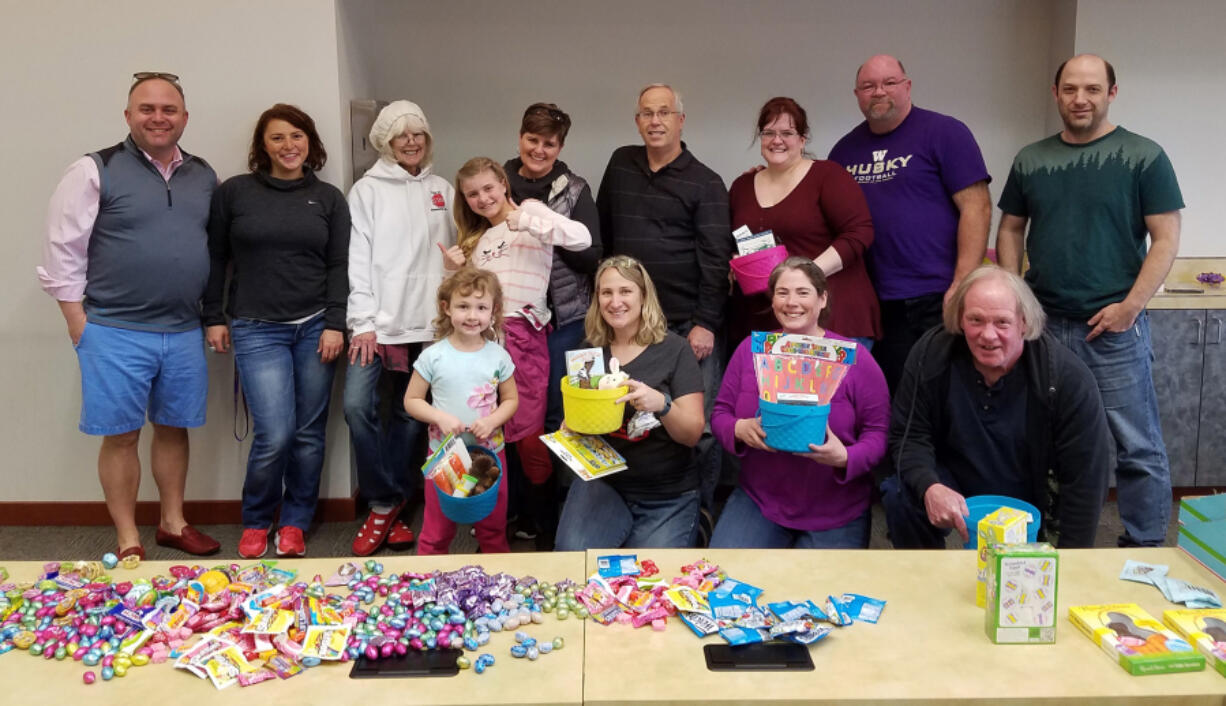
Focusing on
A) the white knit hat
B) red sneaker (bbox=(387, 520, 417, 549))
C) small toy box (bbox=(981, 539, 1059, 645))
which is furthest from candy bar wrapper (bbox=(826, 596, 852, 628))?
the white knit hat

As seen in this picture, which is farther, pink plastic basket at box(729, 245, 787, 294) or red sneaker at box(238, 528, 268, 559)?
red sneaker at box(238, 528, 268, 559)

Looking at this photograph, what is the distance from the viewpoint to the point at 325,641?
155 cm

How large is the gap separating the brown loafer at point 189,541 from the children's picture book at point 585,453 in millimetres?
1896

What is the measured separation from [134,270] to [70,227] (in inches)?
9.4

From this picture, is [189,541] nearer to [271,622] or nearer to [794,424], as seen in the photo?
[271,622]

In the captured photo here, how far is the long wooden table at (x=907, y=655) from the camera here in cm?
140

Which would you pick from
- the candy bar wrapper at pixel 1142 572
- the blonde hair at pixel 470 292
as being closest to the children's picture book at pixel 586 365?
the blonde hair at pixel 470 292

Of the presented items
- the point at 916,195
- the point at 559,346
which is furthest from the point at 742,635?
the point at 916,195

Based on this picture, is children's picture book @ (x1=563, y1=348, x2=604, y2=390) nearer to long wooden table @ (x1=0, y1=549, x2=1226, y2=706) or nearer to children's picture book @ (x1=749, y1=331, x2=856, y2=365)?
children's picture book @ (x1=749, y1=331, x2=856, y2=365)

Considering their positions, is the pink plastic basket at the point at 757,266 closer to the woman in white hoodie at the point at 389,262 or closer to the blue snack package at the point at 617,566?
the woman in white hoodie at the point at 389,262

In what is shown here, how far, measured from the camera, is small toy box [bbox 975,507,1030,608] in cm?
165

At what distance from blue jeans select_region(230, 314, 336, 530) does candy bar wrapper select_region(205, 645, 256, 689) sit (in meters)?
2.09

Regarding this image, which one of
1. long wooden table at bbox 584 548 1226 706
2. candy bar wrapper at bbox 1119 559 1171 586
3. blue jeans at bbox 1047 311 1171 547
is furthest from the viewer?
blue jeans at bbox 1047 311 1171 547

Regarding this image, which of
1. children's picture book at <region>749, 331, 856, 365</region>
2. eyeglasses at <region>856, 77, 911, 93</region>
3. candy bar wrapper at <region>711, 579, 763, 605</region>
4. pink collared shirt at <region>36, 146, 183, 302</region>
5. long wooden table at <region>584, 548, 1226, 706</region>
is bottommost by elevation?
long wooden table at <region>584, 548, 1226, 706</region>
